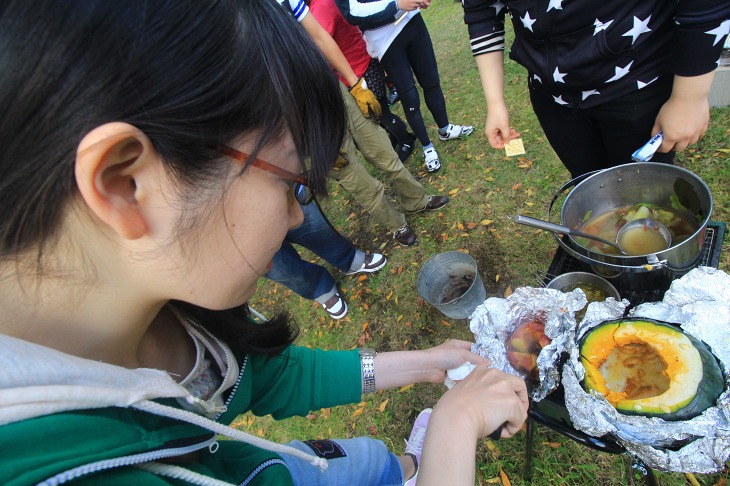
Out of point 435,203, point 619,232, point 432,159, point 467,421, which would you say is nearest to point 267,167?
point 467,421

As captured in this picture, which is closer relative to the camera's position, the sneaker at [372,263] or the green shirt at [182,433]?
the green shirt at [182,433]

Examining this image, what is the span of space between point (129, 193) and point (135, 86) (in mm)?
205

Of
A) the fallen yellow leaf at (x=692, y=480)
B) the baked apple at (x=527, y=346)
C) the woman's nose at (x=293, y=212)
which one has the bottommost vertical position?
the fallen yellow leaf at (x=692, y=480)

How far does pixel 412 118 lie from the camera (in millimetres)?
4133

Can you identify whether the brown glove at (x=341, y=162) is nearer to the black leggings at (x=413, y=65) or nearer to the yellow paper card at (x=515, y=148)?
the black leggings at (x=413, y=65)

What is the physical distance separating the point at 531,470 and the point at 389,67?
3438 mm

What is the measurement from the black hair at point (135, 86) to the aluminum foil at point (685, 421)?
1.25m

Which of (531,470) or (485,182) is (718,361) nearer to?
(531,470)

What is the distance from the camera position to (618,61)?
1630mm

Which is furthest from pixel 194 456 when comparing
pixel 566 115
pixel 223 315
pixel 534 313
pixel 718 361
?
pixel 566 115

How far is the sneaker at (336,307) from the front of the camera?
3.59 m

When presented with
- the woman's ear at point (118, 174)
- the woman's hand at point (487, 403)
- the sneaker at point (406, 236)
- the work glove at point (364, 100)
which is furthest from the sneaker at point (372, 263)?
the woman's ear at point (118, 174)

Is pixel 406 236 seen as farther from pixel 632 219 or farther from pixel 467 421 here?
pixel 467 421

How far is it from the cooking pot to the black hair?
1.27 m
